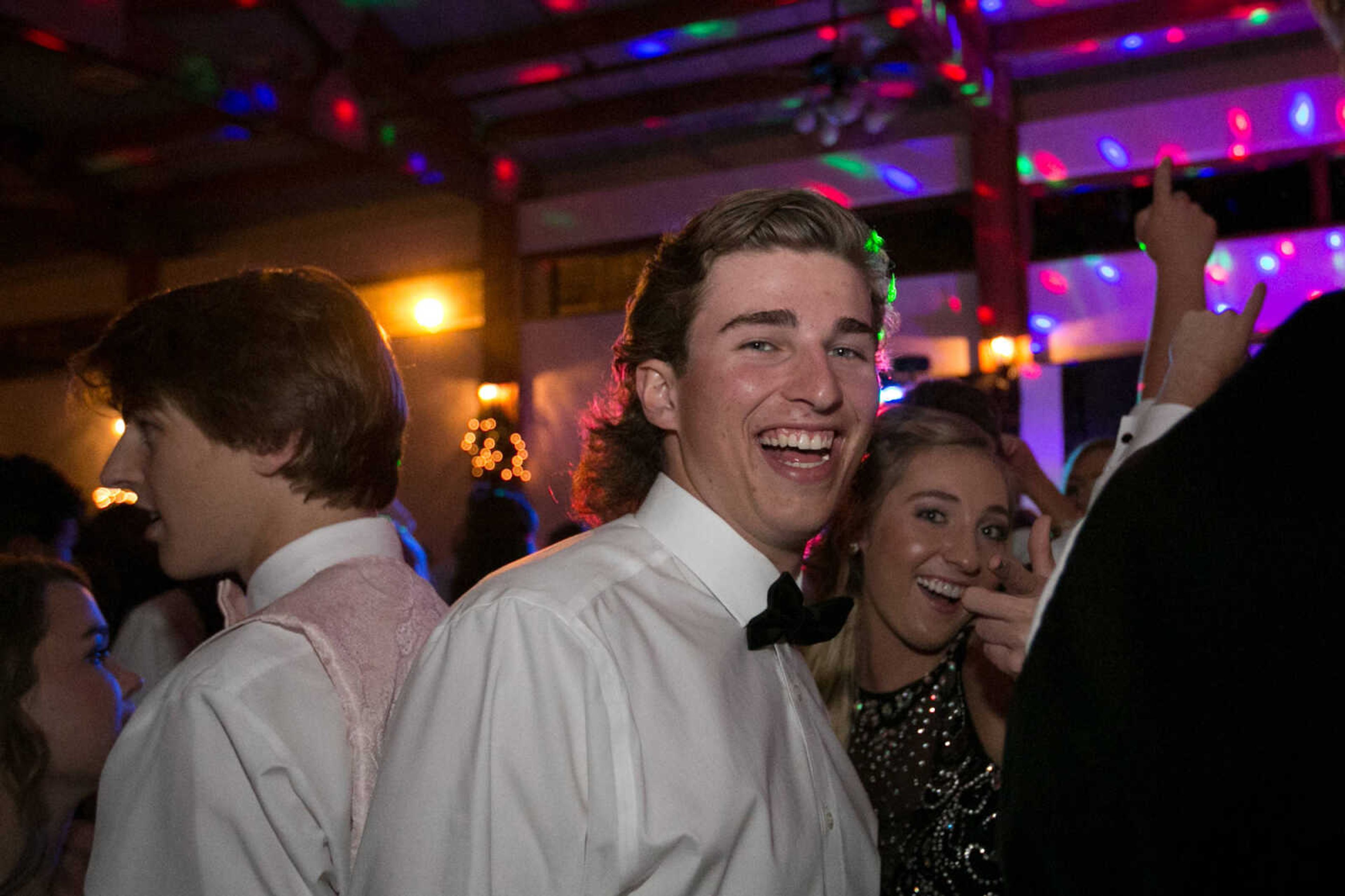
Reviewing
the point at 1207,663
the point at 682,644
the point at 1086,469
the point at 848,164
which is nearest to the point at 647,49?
the point at 848,164

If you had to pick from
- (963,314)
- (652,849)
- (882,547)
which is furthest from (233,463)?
(963,314)

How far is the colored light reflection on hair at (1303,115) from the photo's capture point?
7.12 metres

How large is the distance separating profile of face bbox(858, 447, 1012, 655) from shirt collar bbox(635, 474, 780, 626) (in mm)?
779

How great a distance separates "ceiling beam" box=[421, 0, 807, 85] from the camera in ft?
24.3

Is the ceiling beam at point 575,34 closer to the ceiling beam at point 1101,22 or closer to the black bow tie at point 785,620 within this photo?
the ceiling beam at point 1101,22

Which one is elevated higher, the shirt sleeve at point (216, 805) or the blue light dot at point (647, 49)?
the blue light dot at point (647, 49)

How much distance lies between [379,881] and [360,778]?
8.5 inches

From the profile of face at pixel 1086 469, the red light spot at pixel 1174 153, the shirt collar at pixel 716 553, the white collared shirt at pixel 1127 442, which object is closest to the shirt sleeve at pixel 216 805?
the shirt collar at pixel 716 553

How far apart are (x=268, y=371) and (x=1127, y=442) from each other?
1176 mm

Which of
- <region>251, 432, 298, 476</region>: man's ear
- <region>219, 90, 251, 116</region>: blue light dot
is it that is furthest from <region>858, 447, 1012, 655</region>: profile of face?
<region>219, 90, 251, 116</region>: blue light dot

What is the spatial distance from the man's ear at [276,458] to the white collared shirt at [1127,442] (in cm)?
103

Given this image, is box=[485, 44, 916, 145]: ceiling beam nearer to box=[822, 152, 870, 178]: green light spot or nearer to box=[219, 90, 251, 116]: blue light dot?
box=[822, 152, 870, 178]: green light spot

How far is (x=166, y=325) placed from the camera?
1545mm

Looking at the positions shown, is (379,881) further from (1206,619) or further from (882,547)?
(882,547)
